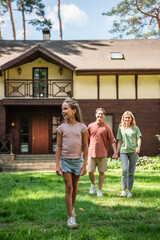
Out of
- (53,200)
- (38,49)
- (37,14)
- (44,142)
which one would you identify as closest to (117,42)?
(38,49)

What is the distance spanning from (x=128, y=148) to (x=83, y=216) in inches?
81.8

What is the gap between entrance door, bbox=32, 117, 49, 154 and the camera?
1666 centimetres

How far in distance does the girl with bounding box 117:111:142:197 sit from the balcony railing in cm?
985

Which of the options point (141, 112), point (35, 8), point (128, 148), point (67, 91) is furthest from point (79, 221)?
point (35, 8)

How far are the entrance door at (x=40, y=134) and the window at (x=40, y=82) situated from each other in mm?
1338

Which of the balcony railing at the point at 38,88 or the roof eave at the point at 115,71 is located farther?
the balcony railing at the point at 38,88

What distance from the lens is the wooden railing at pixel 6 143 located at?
15.0 metres

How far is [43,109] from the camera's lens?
16672 mm

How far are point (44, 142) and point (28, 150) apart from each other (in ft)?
3.24

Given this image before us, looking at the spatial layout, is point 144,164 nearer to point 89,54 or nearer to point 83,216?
point 89,54

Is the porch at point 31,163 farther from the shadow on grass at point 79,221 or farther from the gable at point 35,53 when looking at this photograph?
the shadow on grass at point 79,221

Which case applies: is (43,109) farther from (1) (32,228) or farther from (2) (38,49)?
(1) (32,228)

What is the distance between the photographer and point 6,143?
15562 millimetres

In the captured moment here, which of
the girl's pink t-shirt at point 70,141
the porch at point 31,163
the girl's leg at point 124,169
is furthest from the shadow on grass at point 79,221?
the porch at point 31,163
